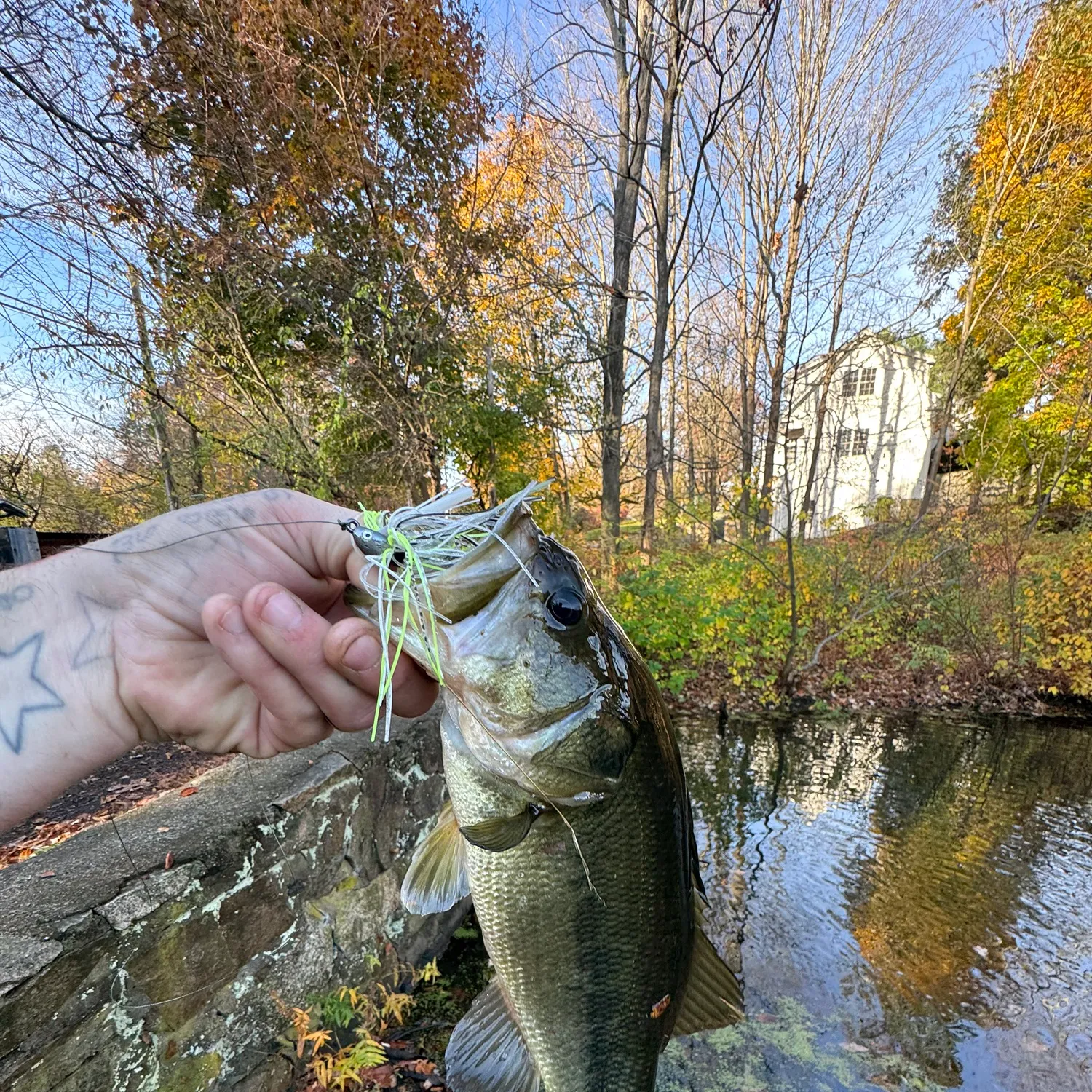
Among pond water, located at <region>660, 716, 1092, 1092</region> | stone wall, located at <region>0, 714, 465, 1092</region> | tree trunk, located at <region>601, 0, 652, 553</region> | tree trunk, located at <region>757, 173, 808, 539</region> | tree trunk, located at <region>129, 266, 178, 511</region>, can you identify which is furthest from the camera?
tree trunk, located at <region>757, 173, 808, 539</region>

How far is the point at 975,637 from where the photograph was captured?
9148 millimetres

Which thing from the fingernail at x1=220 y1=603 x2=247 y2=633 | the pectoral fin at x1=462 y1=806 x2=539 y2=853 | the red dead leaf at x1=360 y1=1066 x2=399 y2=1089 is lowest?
the red dead leaf at x1=360 y1=1066 x2=399 y2=1089

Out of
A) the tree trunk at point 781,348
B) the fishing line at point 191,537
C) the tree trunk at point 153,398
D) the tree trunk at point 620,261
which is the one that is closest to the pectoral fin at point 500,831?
the fishing line at point 191,537

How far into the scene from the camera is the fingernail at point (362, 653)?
4.18ft

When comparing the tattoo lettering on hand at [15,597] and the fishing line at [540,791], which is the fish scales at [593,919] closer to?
the fishing line at [540,791]

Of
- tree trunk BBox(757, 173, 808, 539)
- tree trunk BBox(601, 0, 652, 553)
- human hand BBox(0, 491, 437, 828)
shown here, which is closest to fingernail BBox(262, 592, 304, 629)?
human hand BBox(0, 491, 437, 828)

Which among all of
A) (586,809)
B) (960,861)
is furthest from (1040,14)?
(586,809)

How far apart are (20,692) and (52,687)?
6 centimetres

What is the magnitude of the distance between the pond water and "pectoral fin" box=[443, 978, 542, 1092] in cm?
211

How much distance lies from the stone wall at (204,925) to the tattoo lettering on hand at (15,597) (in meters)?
0.92

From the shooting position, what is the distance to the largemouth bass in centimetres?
118

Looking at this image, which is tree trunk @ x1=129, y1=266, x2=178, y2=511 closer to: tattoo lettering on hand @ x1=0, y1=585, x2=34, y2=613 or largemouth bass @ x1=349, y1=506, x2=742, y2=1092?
tattoo lettering on hand @ x1=0, y1=585, x2=34, y2=613

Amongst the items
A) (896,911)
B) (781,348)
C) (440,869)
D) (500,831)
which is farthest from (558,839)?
(781,348)

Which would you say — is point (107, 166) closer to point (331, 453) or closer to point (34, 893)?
point (331, 453)
